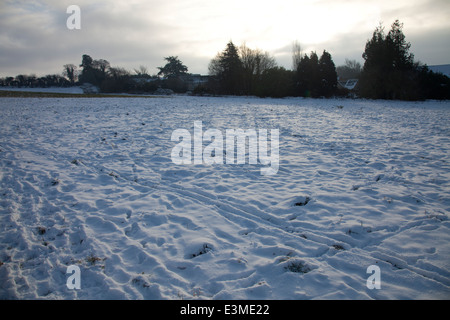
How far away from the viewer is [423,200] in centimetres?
489

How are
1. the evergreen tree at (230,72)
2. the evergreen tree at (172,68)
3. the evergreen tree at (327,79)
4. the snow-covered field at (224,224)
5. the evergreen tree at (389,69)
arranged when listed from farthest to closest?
the evergreen tree at (172,68) < the evergreen tree at (230,72) < the evergreen tree at (327,79) < the evergreen tree at (389,69) < the snow-covered field at (224,224)

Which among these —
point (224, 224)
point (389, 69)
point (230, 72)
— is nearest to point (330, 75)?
point (389, 69)

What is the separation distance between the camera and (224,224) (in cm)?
429

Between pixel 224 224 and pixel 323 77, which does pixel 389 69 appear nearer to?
pixel 323 77

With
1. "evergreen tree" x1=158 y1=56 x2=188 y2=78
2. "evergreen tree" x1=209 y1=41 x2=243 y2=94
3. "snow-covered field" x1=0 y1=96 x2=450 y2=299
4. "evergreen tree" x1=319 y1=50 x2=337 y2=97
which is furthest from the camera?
"evergreen tree" x1=158 y1=56 x2=188 y2=78

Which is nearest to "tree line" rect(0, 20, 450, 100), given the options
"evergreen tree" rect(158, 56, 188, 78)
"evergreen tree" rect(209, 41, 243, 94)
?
"evergreen tree" rect(209, 41, 243, 94)

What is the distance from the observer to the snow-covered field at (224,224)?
3000 mm

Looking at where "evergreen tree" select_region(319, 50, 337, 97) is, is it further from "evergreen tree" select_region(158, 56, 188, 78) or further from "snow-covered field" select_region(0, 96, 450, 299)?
"evergreen tree" select_region(158, 56, 188, 78)

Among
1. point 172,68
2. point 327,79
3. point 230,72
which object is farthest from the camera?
point 172,68

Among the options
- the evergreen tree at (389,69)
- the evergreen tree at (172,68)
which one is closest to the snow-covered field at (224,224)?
the evergreen tree at (389,69)

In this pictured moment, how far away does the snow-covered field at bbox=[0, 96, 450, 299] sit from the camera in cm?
300

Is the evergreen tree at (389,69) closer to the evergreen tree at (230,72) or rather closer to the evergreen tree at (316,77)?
the evergreen tree at (316,77)

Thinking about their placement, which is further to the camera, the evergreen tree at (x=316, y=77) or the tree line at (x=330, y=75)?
the evergreen tree at (x=316, y=77)
